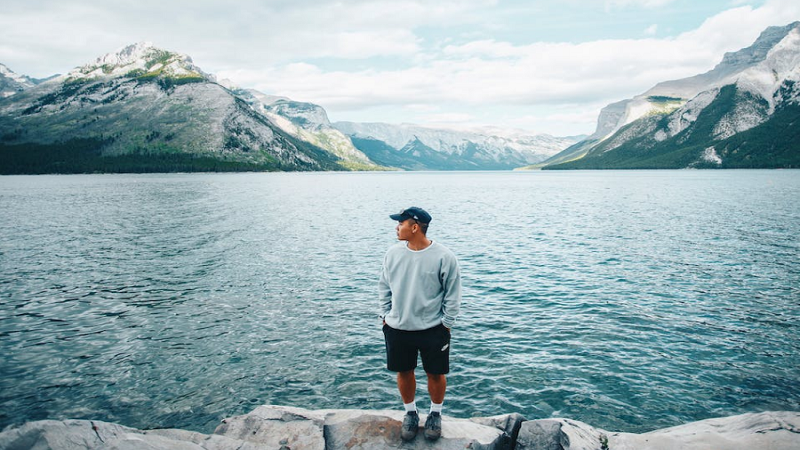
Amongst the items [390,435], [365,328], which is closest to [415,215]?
[390,435]

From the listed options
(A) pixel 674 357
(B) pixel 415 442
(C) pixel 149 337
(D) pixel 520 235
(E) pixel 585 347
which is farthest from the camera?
(D) pixel 520 235

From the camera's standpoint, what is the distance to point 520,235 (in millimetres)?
45375

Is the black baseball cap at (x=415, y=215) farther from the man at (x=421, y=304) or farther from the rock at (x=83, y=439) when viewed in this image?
the rock at (x=83, y=439)

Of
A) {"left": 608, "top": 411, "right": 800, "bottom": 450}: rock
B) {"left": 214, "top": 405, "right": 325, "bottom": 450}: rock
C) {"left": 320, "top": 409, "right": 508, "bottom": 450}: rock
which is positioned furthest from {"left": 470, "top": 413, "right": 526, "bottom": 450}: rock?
{"left": 214, "top": 405, "right": 325, "bottom": 450}: rock

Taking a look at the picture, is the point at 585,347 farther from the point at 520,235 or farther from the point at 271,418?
the point at 520,235

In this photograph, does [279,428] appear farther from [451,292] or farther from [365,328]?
[365,328]

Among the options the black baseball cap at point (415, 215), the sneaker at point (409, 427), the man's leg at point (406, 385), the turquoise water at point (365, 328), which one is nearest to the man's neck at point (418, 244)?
the black baseball cap at point (415, 215)

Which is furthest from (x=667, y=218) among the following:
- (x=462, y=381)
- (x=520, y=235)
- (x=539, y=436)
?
(x=539, y=436)

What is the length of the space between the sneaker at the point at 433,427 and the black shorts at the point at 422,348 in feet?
2.78

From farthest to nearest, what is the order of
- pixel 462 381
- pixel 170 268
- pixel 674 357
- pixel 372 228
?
pixel 372 228, pixel 170 268, pixel 674 357, pixel 462 381

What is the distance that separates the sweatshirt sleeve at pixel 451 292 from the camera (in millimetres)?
8594

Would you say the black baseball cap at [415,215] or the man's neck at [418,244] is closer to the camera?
the black baseball cap at [415,215]

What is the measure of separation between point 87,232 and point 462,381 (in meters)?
47.4

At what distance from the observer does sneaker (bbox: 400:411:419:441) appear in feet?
28.0
